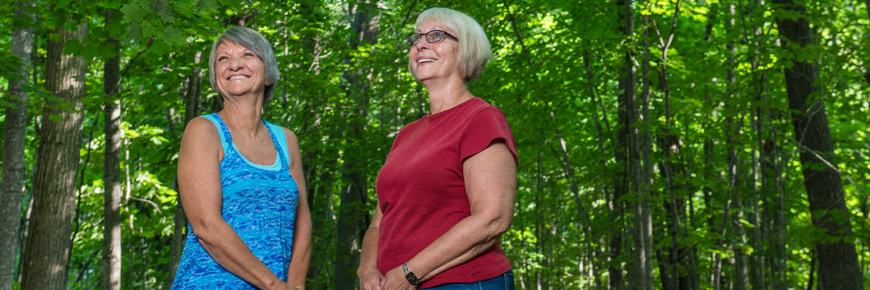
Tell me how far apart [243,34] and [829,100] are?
6294 mm

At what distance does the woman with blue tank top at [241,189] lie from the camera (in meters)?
2.02

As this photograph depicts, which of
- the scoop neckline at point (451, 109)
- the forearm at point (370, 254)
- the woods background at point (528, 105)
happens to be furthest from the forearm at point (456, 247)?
the woods background at point (528, 105)

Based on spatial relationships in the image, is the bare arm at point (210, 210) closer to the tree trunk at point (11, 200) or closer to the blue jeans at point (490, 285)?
the blue jeans at point (490, 285)

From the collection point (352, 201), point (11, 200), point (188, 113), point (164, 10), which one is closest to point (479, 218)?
point (164, 10)

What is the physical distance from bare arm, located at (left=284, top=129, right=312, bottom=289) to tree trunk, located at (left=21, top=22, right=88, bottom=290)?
3.85 m

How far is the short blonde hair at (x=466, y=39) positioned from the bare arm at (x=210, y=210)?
2.84 feet

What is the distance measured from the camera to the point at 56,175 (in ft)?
18.1

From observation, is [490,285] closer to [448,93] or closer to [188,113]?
[448,93]

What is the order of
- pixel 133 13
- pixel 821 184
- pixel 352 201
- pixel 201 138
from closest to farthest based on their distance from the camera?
pixel 201 138 → pixel 133 13 → pixel 821 184 → pixel 352 201

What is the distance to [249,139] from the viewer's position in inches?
89.8

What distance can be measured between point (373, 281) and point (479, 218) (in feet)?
1.41

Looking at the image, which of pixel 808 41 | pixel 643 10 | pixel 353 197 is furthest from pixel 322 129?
pixel 808 41

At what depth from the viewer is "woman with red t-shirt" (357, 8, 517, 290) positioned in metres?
1.77

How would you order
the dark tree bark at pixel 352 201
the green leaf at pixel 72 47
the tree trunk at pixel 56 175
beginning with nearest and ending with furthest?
the green leaf at pixel 72 47
the tree trunk at pixel 56 175
the dark tree bark at pixel 352 201
